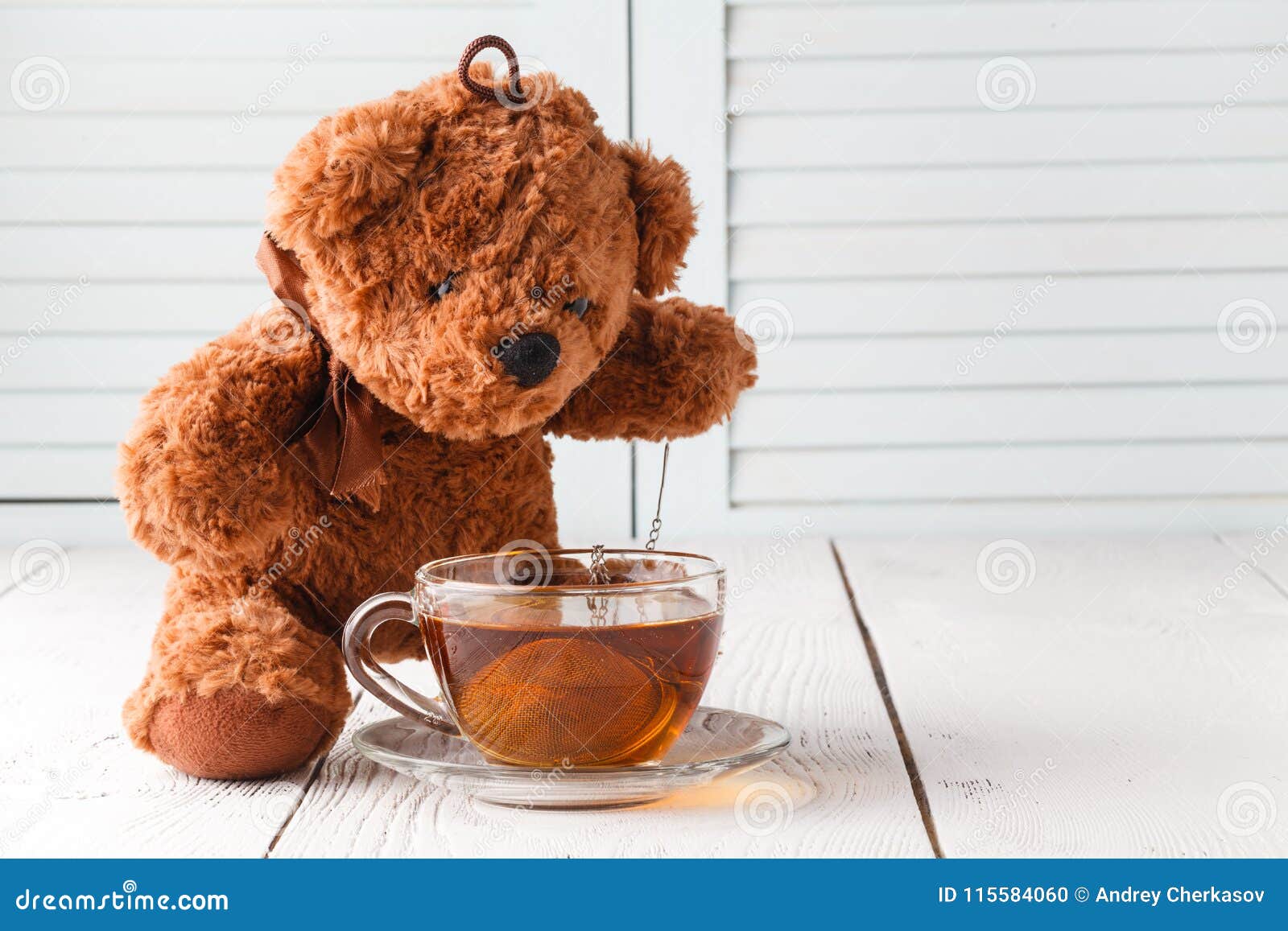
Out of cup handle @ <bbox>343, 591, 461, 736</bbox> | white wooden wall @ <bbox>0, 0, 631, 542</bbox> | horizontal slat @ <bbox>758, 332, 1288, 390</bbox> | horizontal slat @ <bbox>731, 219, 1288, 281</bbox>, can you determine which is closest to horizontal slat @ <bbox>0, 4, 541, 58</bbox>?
white wooden wall @ <bbox>0, 0, 631, 542</bbox>

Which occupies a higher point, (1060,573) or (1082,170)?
(1082,170)

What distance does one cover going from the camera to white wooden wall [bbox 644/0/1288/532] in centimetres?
139

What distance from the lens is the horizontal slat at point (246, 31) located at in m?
1.39

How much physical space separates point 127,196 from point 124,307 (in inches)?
4.7

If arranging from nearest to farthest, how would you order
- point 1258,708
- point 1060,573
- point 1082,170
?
1. point 1258,708
2. point 1060,573
3. point 1082,170

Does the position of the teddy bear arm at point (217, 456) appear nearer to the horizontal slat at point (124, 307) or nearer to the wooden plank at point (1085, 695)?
the wooden plank at point (1085, 695)

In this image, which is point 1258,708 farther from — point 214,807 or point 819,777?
point 214,807

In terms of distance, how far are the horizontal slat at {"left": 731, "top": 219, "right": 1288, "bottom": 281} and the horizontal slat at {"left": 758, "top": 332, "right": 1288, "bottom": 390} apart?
77 millimetres

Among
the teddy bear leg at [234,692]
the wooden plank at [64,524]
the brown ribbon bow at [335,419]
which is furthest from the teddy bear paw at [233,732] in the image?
the wooden plank at [64,524]

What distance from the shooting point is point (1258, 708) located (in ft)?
2.58

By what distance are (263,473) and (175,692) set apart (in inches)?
4.6

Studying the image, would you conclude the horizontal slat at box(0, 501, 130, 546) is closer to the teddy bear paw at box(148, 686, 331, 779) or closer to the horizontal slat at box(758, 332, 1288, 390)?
the horizontal slat at box(758, 332, 1288, 390)

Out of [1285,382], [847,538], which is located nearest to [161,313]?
[847,538]

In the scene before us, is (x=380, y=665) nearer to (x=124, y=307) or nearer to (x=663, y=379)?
(x=663, y=379)
